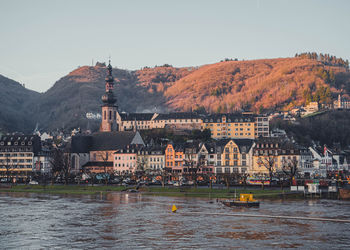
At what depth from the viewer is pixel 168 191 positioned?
117 metres

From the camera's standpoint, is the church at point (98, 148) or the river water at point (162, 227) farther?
the church at point (98, 148)

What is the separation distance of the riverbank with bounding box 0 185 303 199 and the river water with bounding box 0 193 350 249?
326 inches

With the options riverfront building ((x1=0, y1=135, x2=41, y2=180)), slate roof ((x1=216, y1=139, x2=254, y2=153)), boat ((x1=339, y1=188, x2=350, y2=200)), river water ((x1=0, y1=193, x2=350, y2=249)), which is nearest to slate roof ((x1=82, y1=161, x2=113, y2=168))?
riverfront building ((x1=0, y1=135, x2=41, y2=180))

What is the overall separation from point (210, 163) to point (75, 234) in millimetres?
98956

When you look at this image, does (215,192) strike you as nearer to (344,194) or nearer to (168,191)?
(168,191)

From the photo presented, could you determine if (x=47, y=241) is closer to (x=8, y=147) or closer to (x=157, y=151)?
(x=157, y=151)

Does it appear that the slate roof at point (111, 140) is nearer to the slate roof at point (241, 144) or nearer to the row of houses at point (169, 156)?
the row of houses at point (169, 156)

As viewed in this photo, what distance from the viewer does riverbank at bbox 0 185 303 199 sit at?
338ft

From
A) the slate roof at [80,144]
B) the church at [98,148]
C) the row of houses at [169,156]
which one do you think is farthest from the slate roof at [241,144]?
the slate roof at [80,144]

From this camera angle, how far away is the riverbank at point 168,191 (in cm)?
10306

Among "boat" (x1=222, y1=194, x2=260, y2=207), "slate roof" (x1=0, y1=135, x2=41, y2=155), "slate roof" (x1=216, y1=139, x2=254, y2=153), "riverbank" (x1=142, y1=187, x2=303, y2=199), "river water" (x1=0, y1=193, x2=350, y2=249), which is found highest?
"slate roof" (x1=0, y1=135, x2=41, y2=155)

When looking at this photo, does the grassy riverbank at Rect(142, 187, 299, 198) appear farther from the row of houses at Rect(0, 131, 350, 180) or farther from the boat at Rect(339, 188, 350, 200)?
the row of houses at Rect(0, 131, 350, 180)

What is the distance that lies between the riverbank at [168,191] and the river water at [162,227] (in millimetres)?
8290

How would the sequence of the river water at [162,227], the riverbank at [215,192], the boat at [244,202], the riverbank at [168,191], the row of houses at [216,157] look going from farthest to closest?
1. the row of houses at [216,157]
2. the riverbank at [168,191]
3. the riverbank at [215,192]
4. the boat at [244,202]
5. the river water at [162,227]
